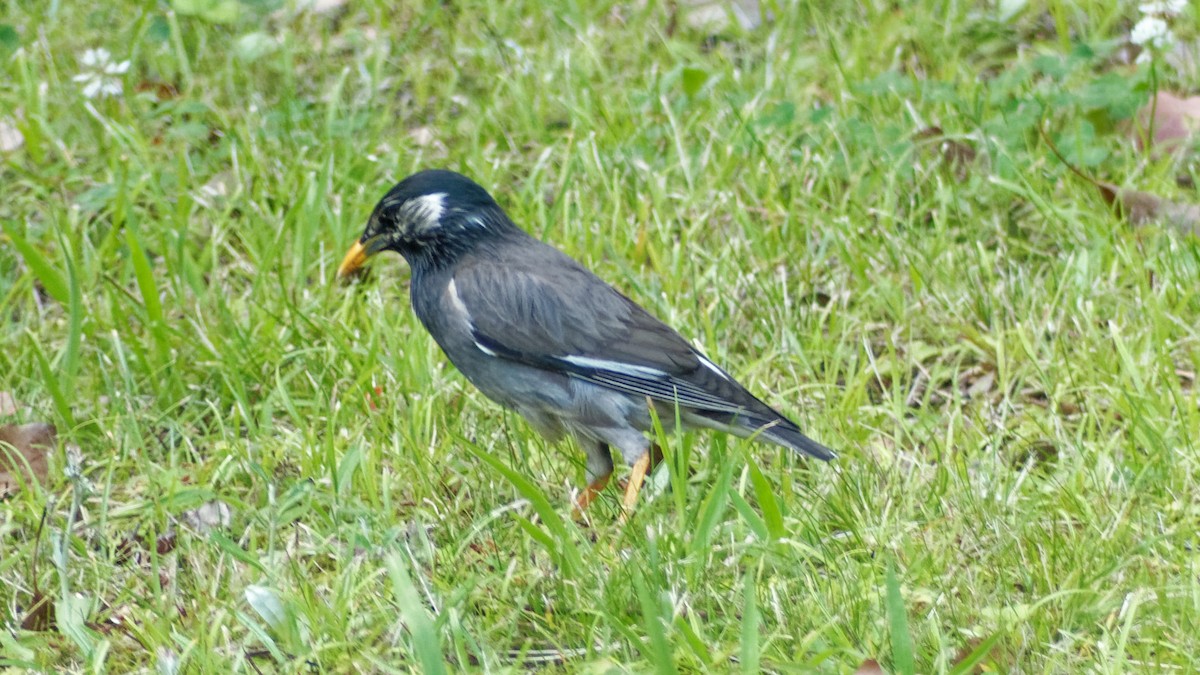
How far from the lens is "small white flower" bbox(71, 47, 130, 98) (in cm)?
624

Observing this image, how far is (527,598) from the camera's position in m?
3.47

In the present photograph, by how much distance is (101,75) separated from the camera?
6328 millimetres

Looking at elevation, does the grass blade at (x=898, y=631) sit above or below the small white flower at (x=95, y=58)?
below

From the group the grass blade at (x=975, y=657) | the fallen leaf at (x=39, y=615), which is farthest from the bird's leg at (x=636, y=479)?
the fallen leaf at (x=39, y=615)

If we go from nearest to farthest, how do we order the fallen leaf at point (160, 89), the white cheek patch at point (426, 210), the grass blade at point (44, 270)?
the white cheek patch at point (426, 210) → the grass blade at point (44, 270) → the fallen leaf at point (160, 89)

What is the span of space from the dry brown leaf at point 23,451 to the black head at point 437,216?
1194 millimetres

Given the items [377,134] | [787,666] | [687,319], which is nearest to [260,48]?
[377,134]

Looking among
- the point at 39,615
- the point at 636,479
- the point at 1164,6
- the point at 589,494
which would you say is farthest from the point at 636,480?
the point at 1164,6

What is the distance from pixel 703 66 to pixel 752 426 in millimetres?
2575

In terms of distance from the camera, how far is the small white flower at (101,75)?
624 cm

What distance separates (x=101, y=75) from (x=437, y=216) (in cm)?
254

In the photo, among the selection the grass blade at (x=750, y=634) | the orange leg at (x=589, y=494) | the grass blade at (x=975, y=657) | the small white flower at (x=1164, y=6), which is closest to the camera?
the grass blade at (x=975, y=657)

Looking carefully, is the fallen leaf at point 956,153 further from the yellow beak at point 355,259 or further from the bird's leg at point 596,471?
the yellow beak at point 355,259

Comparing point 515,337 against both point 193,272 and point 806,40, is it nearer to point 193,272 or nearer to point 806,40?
point 193,272
